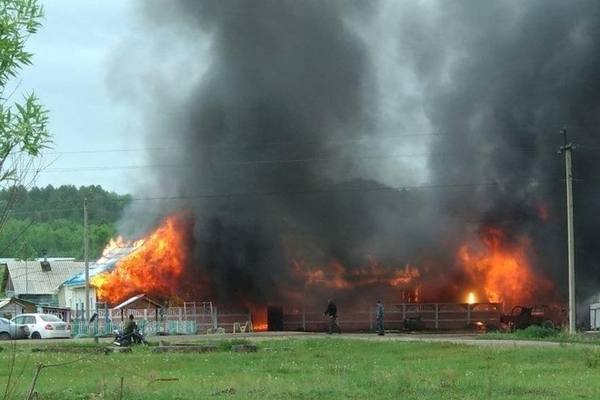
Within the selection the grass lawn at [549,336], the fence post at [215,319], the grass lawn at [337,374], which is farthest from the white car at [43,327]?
the grass lawn at [549,336]

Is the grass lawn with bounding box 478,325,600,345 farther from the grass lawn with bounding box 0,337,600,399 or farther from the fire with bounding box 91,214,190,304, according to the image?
the fire with bounding box 91,214,190,304

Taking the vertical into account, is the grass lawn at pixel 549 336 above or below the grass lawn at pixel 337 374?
below

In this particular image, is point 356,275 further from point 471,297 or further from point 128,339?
point 128,339

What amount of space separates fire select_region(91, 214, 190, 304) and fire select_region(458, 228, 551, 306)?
15769 mm

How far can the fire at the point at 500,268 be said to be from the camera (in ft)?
163

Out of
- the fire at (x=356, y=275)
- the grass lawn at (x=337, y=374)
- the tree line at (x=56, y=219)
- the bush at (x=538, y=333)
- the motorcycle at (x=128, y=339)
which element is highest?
the tree line at (x=56, y=219)

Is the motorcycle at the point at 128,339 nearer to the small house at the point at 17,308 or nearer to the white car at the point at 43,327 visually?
the white car at the point at 43,327

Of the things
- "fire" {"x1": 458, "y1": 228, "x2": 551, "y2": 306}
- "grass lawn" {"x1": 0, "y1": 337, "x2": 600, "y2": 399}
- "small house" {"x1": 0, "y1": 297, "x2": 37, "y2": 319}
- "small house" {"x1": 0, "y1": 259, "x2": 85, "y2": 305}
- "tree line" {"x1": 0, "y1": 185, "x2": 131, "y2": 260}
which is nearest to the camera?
"tree line" {"x1": 0, "y1": 185, "x2": 131, "y2": 260}

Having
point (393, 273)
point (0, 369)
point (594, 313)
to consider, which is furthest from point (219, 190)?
point (0, 369)

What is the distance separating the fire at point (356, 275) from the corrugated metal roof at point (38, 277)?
35391 mm

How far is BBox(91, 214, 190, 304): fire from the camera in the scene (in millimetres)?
50406

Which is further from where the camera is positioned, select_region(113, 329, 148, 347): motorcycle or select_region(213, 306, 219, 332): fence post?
select_region(213, 306, 219, 332): fence post

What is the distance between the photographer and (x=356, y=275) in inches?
1998

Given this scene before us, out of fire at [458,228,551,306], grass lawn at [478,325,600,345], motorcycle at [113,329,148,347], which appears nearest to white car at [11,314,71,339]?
motorcycle at [113,329,148,347]
